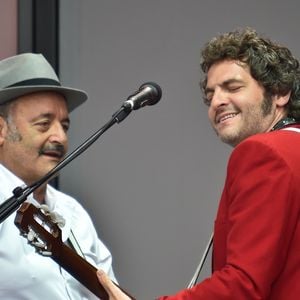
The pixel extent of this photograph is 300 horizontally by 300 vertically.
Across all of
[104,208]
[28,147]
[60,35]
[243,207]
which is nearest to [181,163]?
[104,208]

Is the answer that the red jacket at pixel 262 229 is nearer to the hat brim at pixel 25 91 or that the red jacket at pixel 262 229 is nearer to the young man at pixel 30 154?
the young man at pixel 30 154

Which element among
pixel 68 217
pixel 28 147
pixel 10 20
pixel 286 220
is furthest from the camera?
pixel 10 20

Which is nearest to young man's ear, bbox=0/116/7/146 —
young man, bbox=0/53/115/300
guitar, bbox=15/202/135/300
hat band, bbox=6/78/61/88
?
young man, bbox=0/53/115/300

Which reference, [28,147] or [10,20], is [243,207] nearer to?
[28,147]

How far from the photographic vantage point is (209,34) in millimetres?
3549

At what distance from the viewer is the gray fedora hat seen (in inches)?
107

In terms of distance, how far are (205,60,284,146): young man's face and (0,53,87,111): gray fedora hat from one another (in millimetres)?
685

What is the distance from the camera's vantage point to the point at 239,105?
2.25m

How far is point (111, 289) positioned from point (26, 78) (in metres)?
0.92

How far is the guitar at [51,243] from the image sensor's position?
1.97 metres

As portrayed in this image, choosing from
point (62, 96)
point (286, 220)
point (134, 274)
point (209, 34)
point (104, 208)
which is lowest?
point (134, 274)

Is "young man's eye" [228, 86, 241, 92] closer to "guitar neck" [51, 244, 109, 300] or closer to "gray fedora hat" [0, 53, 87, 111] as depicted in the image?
"guitar neck" [51, 244, 109, 300]

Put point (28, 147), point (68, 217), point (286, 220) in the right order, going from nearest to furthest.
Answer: point (286, 220), point (28, 147), point (68, 217)

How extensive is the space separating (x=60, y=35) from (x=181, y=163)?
0.75 metres
